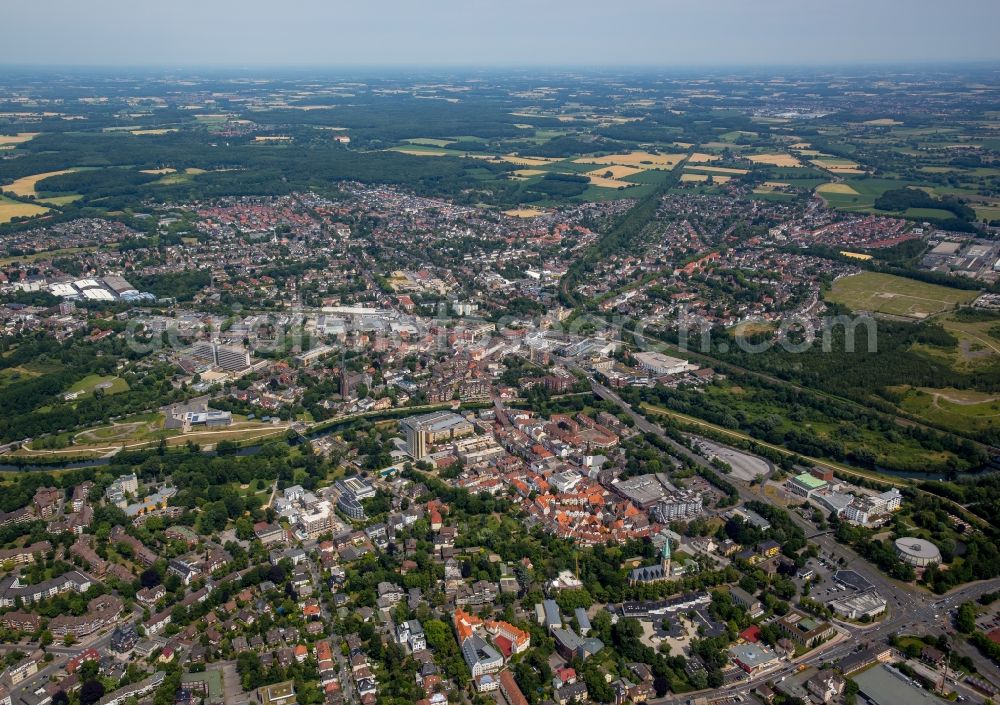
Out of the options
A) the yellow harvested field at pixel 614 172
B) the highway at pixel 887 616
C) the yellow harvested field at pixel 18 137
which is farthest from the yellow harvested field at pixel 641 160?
the highway at pixel 887 616

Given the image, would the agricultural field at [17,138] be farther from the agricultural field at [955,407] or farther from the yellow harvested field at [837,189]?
the agricultural field at [955,407]

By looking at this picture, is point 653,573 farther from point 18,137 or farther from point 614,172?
point 18,137

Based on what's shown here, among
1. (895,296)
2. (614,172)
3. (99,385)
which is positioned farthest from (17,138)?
(895,296)

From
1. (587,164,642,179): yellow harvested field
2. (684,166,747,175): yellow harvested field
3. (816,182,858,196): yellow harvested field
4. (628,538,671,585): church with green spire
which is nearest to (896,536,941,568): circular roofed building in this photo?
(628,538,671,585): church with green spire

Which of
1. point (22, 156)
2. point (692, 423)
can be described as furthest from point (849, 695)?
point (22, 156)

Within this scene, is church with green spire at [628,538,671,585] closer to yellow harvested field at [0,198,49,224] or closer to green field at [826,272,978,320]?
green field at [826,272,978,320]
